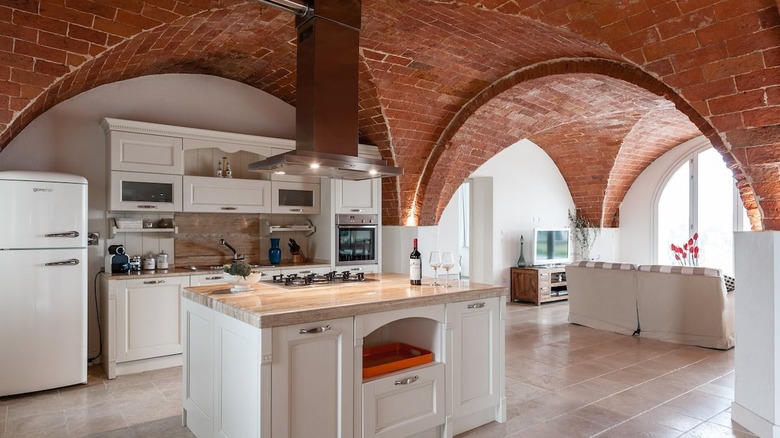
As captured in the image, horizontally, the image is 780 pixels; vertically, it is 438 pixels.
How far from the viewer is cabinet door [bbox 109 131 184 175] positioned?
15.2 ft

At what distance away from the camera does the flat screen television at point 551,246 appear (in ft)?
28.5

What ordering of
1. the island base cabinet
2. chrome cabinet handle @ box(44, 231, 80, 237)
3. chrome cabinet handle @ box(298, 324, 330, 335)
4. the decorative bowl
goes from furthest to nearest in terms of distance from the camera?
chrome cabinet handle @ box(44, 231, 80, 237)
the decorative bowl
chrome cabinet handle @ box(298, 324, 330, 335)
the island base cabinet

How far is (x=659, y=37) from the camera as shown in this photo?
131 inches

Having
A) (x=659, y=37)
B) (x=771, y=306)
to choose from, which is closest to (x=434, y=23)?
(x=659, y=37)

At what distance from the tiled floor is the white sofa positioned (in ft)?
1.11

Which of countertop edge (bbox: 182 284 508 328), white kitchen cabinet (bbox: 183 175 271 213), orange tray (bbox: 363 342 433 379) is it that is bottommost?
orange tray (bbox: 363 342 433 379)

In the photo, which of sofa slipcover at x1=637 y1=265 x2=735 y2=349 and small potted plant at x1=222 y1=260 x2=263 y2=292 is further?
sofa slipcover at x1=637 y1=265 x2=735 y2=349

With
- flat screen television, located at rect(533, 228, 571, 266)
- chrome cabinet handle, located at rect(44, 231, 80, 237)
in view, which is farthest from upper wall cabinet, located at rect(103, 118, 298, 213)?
flat screen television, located at rect(533, 228, 571, 266)

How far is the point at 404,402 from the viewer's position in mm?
2936

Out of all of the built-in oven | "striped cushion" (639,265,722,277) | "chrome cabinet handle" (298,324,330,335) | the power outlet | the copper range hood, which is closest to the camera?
"chrome cabinet handle" (298,324,330,335)

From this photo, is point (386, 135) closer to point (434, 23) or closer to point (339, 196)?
point (339, 196)

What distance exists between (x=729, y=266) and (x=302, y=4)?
883 centimetres

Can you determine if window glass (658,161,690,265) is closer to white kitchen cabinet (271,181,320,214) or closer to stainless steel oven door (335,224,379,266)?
stainless steel oven door (335,224,379,266)

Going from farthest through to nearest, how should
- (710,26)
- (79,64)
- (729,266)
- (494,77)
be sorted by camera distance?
(729,266)
(494,77)
(79,64)
(710,26)
